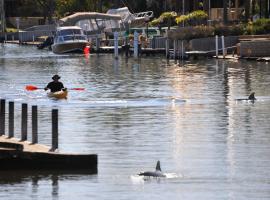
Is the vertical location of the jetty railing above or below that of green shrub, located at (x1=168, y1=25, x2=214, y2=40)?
below

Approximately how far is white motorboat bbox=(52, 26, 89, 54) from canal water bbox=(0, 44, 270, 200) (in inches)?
1498

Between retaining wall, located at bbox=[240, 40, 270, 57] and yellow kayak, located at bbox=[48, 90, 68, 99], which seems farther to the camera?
retaining wall, located at bbox=[240, 40, 270, 57]

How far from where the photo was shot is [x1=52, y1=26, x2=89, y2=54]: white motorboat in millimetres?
106875

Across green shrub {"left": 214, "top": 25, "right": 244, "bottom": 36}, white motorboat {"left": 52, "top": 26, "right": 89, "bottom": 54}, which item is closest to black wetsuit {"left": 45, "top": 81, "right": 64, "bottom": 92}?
green shrub {"left": 214, "top": 25, "right": 244, "bottom": 36}

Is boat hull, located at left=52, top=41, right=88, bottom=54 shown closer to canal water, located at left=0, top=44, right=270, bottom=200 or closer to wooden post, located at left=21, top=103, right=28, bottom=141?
canal water, located at left=0, top=44, right=270, bottom=200

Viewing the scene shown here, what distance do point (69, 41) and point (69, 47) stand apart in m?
0.53

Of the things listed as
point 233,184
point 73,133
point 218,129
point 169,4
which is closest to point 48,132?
point 73,133

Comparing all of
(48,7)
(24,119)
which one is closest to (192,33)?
(24,119)

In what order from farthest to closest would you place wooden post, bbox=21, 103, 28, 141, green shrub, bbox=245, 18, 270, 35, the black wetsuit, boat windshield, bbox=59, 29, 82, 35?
boat windshield, bbox=59, 29, 82, 35 < green shrub, bbox=245, 18, 270, 35 < the black wetsuit < wooden post, bbox=21, 103, 28, 141

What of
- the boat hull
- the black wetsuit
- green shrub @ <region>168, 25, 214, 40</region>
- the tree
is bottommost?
the black wetsuit

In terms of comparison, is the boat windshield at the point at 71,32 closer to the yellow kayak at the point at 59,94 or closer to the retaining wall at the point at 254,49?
the retaining wall at the point at 254,49

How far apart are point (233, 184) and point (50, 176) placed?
398 cm

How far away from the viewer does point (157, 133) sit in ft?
115

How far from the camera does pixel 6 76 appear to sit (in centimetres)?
6906
